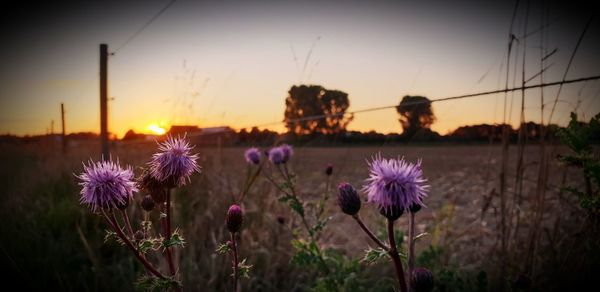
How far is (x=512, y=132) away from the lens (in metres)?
2.22

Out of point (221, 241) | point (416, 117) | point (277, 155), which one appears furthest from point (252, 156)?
point (416, 117)

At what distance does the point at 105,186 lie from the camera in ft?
3.57

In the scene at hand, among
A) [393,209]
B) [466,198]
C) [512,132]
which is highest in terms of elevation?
[512,132]

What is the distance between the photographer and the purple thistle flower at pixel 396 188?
97 cm

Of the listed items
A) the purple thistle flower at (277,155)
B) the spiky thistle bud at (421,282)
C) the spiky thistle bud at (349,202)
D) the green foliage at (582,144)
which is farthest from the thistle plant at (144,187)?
the purple thistle flower at (277,155)

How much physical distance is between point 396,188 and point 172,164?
2.16 feet

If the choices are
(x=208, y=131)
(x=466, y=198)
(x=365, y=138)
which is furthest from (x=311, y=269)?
(x=466, y=198)

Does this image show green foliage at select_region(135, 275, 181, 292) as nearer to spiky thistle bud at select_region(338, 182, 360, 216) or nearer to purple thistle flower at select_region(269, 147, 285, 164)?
spiky thistle bud at select_region(338, 182, 360, 216)

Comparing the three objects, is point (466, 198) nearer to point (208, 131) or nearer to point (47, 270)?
point (208, 131)

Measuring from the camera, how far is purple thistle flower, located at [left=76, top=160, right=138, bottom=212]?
1.08m

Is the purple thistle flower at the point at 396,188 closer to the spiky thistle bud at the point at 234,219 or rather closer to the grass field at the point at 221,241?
the spiky thistle bud at the point at 234,219

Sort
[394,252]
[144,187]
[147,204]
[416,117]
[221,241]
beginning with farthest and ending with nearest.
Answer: [221,241], [416,117], [147,204], [144,187], [394,252]

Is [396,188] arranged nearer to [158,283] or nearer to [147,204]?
[158,283]

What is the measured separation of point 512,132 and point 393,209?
1.61m
